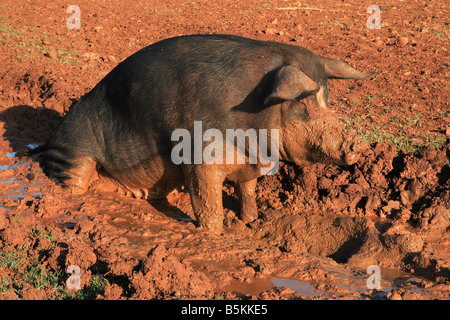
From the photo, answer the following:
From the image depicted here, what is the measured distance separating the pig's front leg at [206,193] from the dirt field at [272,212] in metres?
0.18

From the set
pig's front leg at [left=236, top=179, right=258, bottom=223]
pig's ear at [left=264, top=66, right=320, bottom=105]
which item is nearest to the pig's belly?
pig's front leg at [left=236, top=179, right=258, bottom=223]

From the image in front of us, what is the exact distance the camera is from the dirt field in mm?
4207

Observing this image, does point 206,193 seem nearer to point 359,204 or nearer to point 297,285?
point 297,285

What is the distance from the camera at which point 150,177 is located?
577 cm

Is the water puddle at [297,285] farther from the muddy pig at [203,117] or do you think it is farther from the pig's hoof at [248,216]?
the pig's hoof at [248,216]

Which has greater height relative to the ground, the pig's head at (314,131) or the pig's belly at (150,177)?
the pig's head at (314,131)

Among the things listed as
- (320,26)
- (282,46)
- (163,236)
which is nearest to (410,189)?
(282,46)

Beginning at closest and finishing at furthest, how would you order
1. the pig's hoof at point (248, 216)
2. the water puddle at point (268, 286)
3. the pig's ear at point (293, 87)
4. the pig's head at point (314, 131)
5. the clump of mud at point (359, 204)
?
1. the water puddle at point (268, 286)
2. the pig's ear at point (293, 87)
3. the pig's head at point (314, 131)
4. the clump of mud at point (359, 204)
5. the pig's hoof at point (248, 216)

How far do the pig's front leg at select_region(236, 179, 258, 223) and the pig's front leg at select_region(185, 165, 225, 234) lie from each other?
0.53 m

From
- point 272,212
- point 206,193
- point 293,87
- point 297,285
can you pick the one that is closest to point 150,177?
point 206,193

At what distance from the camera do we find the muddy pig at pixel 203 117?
15.6ft

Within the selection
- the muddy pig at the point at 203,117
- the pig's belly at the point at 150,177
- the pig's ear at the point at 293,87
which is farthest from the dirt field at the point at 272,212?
the pig's ear at the point at 293,87

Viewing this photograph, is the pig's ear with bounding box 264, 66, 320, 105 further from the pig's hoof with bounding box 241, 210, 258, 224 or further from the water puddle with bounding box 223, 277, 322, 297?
the pig's hoof with bounding box 241, 210, 258, 224

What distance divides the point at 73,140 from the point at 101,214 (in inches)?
39.8
